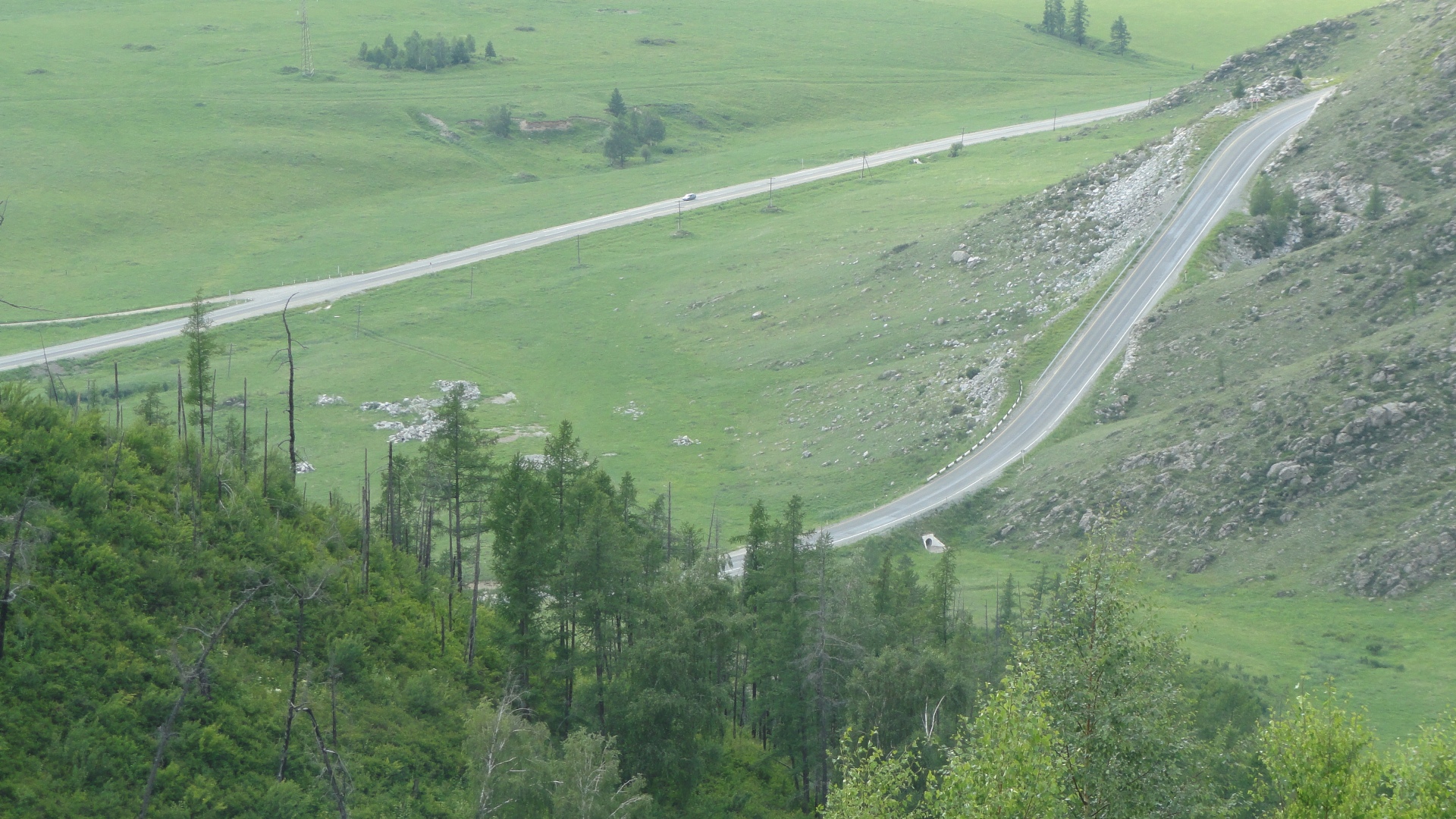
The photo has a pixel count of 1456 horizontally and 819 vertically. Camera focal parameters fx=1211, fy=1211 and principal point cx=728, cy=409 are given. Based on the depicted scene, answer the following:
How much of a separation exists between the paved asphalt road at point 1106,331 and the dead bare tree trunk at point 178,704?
156 feet

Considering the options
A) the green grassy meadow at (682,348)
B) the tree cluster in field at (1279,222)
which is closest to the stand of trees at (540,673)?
the green grassy meadow at (682,348)

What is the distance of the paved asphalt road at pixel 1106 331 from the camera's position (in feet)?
323

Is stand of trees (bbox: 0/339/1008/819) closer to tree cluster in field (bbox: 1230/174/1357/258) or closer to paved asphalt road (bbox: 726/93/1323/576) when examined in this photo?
paved asphalt road (bbox: 726/93/1323/576)

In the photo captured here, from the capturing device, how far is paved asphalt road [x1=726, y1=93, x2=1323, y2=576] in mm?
98438

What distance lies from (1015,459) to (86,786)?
76623 millimetres

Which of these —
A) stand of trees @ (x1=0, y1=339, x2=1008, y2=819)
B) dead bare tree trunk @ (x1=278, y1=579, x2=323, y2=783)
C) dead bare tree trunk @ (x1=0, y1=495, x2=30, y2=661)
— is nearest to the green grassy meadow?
stand of trees @ (x1=0, y1=339, x2=1008, y2=819)

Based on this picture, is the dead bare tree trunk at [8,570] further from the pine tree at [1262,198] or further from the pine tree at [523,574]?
the pine tree at [1262,198]

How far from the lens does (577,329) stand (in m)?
149

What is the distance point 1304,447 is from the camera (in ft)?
284

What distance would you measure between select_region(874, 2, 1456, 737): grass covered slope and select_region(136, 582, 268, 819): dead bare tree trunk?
185 ft

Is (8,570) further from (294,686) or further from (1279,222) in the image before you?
(1279,222)

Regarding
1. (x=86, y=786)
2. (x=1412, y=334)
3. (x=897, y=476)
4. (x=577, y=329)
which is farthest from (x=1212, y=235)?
(x=86, y=786)

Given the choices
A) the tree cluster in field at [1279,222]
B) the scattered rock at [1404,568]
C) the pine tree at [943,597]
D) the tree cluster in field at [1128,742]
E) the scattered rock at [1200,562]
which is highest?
the tree cluster in field at [1279,222]

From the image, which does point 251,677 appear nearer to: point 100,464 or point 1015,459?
point 100,464
